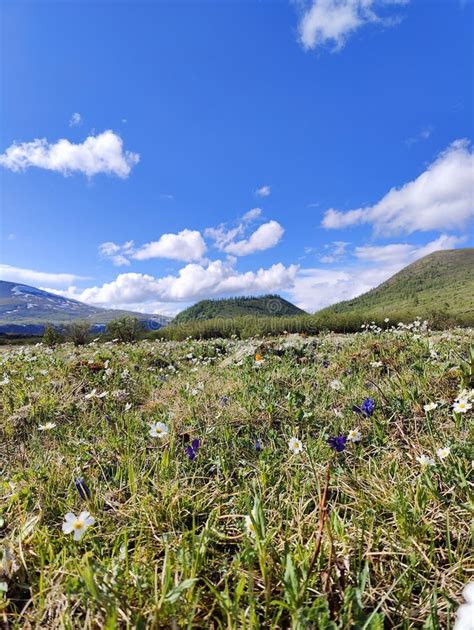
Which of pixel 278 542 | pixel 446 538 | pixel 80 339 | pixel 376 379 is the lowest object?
pixel 80 339

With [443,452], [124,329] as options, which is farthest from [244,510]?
[124,329]

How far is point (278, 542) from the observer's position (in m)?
1.81

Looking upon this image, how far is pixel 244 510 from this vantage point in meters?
2.04

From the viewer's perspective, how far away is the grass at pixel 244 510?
1.38m

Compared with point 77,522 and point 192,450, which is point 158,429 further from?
point 77,522

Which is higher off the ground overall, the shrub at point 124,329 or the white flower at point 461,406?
the white flower at point 461,406

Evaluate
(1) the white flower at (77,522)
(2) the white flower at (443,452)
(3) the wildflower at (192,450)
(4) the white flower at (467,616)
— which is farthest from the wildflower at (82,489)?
(2) the white flower at (443,452)

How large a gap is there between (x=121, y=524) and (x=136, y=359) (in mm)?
5353

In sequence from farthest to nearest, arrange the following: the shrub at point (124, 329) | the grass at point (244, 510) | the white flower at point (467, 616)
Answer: the shrub at point (124, 329), the grass at point (244, 510), the white flower at point (467, 616)

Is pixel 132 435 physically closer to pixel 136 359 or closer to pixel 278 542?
pixel 278 542

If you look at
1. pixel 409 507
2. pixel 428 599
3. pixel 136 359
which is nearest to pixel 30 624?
pixel 428 599

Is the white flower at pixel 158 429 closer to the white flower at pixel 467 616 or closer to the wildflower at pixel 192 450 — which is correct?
the wildflower at pixel 192 450

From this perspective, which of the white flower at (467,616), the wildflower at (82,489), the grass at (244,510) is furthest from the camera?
the wildflower at (82,489)

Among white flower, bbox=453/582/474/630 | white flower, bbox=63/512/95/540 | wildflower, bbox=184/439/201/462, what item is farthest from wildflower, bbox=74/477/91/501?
white flower, bbox=453/582/474/630
